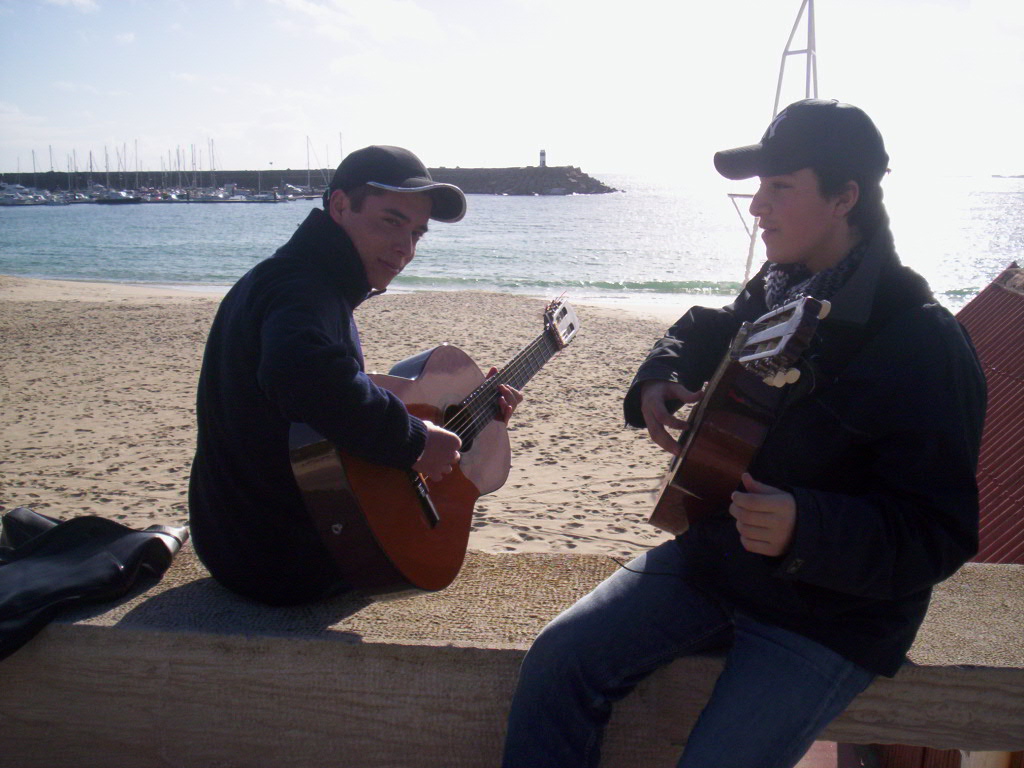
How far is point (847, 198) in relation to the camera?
2.09m

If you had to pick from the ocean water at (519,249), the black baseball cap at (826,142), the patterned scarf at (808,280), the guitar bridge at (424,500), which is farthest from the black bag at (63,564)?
the ocean water at (519,249)

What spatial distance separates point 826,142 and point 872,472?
80 centimetres

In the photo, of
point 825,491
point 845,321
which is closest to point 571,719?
point 825,491

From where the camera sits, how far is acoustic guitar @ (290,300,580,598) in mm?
2316

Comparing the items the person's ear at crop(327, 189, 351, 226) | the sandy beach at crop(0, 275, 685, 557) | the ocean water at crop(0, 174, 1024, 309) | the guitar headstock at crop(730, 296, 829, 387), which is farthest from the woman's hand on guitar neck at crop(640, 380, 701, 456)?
the ocean water at crop(0, 174, 1024, 309)

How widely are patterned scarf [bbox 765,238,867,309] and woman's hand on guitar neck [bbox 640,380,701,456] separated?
361 millimetres

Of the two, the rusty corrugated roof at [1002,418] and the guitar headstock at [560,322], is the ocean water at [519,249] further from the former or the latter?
the guitar headstock at [560,322]

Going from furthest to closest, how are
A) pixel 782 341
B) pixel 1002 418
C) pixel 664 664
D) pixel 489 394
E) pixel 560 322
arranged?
pixel 1002 418 → pixel 560 322 → pixel 489 394 → pixel 664 664 → pixel 782 341

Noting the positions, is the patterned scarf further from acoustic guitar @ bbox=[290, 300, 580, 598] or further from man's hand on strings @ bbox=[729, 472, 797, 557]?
acoustic guitar @ bbox=[290, 300, 580, 598]

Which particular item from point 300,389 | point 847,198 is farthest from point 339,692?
point 847,198

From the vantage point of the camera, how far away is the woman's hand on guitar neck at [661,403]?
97.0 inches

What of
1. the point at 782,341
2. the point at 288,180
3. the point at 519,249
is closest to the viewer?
the point at 782,341

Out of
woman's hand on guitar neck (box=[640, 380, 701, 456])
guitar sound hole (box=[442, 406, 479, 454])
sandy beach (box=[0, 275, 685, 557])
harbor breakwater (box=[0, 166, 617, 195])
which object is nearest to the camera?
woman's hand on guitar neck (box=[640, 380, 701, 456])

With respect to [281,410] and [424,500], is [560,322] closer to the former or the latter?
[424,500]
